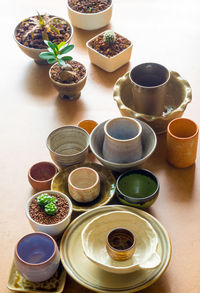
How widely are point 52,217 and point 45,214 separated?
0.09 ft

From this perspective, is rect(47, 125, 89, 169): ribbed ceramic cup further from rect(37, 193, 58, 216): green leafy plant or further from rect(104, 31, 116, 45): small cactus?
rect(104, 31, 116, 45): small cactus

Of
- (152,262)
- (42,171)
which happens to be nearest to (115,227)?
(152,262)

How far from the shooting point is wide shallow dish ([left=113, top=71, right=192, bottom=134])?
1.94 meters

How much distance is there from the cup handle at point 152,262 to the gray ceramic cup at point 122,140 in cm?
44

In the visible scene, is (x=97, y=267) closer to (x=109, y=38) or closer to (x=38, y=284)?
(x=38, y=284)

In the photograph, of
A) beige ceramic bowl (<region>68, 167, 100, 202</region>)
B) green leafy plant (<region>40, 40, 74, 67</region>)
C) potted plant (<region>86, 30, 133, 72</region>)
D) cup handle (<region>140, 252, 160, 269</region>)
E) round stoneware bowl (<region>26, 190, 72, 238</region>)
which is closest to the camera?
cup handle (<region>140, 252, 160, 269</region>)

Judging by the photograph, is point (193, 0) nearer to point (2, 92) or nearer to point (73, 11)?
point (73, 11)

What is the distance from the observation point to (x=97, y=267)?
1541mm

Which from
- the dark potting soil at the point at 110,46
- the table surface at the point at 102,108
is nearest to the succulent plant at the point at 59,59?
the table surface at the point at 102,108

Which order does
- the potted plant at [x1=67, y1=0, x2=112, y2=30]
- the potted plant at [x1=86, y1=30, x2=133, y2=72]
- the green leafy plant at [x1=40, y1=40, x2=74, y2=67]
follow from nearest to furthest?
the green leafy plant at [x1=40, y1=40, x2=74, y2=67] → the potted plant at [x1=86, y1=30, x2=133, y2=72] → the potted plant at [x1=67, y1=0, x2=112, y2=30]

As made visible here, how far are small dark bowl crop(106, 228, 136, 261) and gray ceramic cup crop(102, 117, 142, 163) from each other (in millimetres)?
347

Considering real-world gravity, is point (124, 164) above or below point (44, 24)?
below

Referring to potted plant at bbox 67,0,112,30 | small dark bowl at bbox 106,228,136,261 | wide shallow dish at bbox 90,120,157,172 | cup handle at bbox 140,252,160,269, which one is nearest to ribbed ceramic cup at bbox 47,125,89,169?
wide shallow dish at bbox 90,120,157,172

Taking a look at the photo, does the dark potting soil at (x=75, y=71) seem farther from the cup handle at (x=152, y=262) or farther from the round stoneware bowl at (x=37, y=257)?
the cup handle at (x=152, y=262)
